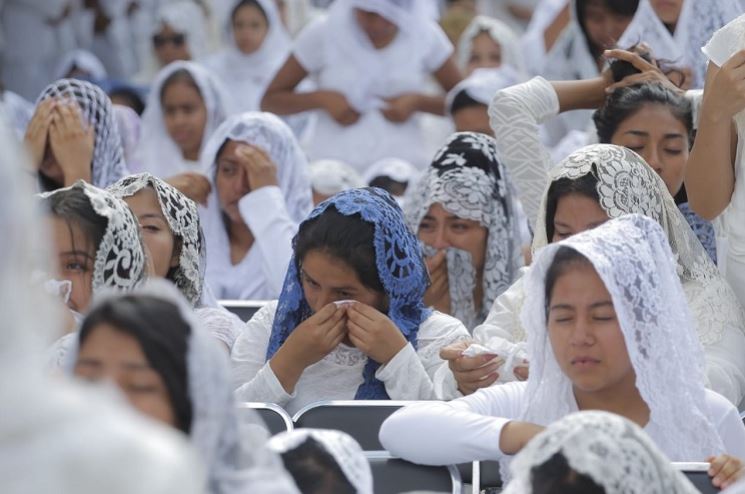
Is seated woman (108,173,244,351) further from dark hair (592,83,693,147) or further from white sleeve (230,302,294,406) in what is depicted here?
dark hair (592,83,693,147)

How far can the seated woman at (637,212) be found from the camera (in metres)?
4.27

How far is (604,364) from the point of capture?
11.8ft

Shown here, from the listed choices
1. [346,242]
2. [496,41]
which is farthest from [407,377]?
[496,41]

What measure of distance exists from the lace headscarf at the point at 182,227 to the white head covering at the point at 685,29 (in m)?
1.85

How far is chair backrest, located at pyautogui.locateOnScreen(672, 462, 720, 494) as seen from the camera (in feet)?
11.0

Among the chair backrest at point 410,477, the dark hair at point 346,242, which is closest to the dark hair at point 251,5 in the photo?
the dark hair at point 346,242

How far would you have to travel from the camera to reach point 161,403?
260 cm

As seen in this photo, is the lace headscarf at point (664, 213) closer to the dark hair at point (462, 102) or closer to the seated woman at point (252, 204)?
the seated woman at point (252, 204)

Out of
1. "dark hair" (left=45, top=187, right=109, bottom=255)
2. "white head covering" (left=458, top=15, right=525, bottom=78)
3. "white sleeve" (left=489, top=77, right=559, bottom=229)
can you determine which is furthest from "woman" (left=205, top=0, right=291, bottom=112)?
"dark hair" (left=45, top=187, right=109, bottom=255)

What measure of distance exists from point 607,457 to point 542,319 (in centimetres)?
99

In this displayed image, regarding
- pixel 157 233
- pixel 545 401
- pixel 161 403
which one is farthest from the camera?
pixel 157 233

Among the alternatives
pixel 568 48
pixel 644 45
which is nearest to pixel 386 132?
pixel 568 48

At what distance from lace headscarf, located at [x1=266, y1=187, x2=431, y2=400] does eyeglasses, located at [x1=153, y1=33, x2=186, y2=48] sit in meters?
5.78

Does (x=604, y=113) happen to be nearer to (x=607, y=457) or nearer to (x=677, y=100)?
(x=677, y=100)
